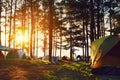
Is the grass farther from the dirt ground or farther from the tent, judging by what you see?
the tent

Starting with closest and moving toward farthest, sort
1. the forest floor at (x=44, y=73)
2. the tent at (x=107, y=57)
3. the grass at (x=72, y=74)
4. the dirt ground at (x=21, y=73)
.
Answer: the dirt ground at (x=21, y=73) → the forest floor at (x=44, y=73) → the grass at (x=72, y=74) → the tent at (x=107, y=57)

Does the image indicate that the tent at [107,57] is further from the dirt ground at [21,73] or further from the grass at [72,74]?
the dirt ground at [21,73]

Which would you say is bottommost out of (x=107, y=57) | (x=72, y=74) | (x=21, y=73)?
(x=72, y=74)

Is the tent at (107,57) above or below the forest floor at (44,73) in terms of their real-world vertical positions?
above

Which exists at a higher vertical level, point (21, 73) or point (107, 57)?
point (107, 57)

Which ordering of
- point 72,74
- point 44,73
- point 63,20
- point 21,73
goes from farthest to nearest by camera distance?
1. point 63,20
2. point 44,73
3. point 72,74
4. point 21,73

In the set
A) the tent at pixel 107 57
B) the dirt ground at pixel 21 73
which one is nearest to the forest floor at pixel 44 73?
the dirt ground at pixel 21 73

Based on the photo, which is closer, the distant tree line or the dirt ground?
the dirt ground

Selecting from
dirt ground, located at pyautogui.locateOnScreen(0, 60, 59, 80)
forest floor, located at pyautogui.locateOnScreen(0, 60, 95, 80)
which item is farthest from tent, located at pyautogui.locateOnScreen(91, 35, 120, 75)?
dirt ground, located at pyautogui.locateOnScreen(0, 60, 59, 80)

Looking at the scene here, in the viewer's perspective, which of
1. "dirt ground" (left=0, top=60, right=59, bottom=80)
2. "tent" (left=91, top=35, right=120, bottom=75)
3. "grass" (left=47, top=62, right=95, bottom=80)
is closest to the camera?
"dirt ground" (left=0, top=60, right=59, bottom=80)

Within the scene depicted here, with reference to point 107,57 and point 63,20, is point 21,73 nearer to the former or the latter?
point 107,57

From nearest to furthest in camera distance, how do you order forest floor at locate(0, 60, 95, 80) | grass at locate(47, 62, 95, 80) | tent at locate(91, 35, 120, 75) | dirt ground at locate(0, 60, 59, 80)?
1. dirt ground at locate(0, 60, 59, 80)
2. forest floor at locate(0, 60, 95, 80)
3. grass at locate(47, 62, 95, 80)
4. tent at locate(91, 35, 120, 75)

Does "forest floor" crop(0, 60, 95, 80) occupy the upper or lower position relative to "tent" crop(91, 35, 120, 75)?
lower

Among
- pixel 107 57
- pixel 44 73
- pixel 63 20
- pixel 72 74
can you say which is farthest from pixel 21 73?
pixel 63 20
